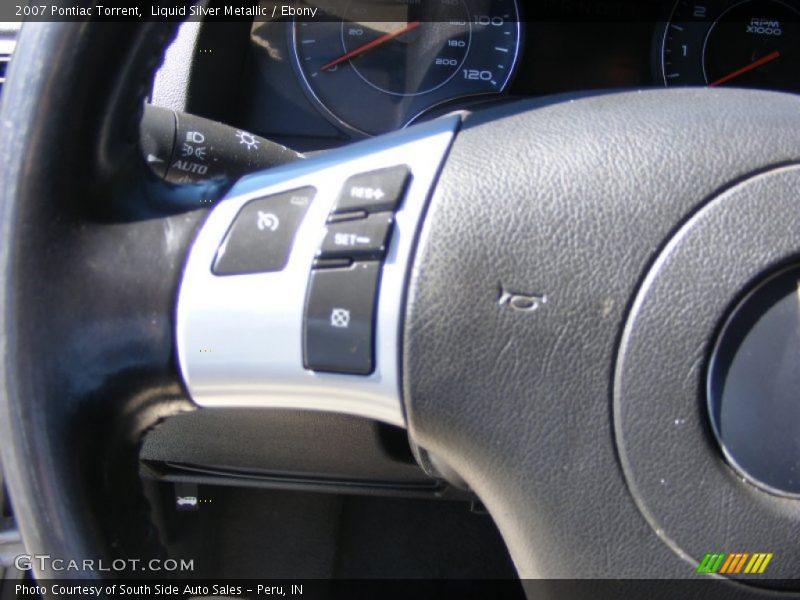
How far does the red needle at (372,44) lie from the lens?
1.86 metres

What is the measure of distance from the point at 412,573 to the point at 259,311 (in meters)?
0.97

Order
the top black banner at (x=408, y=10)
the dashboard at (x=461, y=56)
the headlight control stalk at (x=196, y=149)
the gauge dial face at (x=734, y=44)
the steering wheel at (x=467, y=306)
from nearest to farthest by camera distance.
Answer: the steering wheel at (x=467, y=306)
the headlight control stalk at (x=196, y=149)
the top black banner at (x=408, y=10)
the dashboard at (x=461, y=56)
the gauge dial face at (x=734, y=44)

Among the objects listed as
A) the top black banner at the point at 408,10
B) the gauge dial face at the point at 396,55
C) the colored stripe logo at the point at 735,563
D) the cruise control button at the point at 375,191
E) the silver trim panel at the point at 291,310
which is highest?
the top black banner at the point at 408,10

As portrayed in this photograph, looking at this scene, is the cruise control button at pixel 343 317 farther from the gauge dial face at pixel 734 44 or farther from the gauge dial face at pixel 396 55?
the gauge dial face at pixel 734 44

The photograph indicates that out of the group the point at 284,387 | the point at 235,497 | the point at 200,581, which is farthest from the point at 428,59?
the point at 284,387

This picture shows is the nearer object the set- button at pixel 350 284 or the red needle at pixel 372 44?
the set- button at pixel 350 284

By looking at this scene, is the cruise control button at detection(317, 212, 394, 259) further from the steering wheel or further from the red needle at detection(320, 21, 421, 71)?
the red needle at detection(320, 21, 421, 71)

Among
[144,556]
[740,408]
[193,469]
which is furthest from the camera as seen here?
[193,469]

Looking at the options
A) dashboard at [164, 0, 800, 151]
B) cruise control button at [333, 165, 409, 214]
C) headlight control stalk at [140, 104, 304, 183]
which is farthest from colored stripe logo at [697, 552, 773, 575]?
dashboard at [164, 0, 800, 151]

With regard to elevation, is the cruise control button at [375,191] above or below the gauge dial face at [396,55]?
below

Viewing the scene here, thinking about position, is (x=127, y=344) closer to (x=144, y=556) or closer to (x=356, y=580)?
(x=144, y=556)

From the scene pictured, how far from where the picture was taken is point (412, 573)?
1.65m

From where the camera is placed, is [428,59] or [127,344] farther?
[428,59]

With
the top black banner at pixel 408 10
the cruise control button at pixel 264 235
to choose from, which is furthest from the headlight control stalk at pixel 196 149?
the top black banner at pixel 408 10
